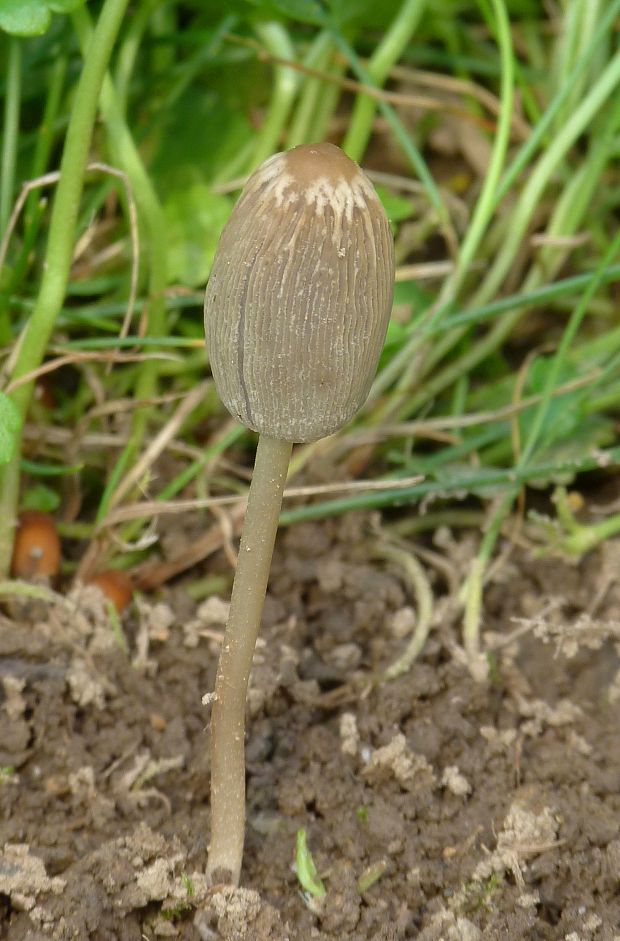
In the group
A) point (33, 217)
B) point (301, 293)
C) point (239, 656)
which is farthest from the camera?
point (33, 217)

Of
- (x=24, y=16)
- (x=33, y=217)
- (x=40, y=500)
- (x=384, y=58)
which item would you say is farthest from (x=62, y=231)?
(x=384, y=58)

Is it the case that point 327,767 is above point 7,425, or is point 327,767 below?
below

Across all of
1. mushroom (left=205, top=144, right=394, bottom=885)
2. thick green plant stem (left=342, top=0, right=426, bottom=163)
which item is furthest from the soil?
thick green plant stem (left=342, top=0, right=426, bottom=163)

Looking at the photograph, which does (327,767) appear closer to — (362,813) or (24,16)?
(362,813)

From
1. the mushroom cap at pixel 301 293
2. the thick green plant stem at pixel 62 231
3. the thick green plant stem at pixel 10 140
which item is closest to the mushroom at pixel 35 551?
the thick green plant stem at pixel 62 231

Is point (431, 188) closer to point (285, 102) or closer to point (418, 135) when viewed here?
point (285, 102)

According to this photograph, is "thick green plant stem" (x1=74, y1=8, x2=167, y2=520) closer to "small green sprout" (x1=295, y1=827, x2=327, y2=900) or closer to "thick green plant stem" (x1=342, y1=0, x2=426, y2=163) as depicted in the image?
"thick green plant stem" (x1=342, y1=0, x2=426, y2=163)

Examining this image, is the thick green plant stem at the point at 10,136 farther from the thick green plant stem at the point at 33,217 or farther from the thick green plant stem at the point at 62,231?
the thick green plant stem at the point at 62,231
